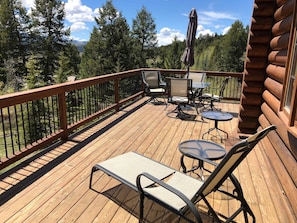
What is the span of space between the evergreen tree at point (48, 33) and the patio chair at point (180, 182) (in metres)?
27.3

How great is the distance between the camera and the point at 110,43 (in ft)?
92.6

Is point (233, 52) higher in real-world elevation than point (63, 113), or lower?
higher

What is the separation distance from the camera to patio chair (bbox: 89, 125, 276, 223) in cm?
174

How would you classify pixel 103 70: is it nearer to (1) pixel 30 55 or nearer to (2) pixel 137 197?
(1) pixel 30 55

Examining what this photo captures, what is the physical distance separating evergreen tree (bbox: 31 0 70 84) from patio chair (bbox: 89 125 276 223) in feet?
89.6

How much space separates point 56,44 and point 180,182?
29350mm

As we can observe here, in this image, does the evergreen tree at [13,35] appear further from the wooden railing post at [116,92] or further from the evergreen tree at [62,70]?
the wooden railing post at [116,92]

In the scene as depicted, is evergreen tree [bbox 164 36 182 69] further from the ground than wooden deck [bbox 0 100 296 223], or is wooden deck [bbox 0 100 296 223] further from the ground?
evergreen tree [bbox 164 36 182 69]

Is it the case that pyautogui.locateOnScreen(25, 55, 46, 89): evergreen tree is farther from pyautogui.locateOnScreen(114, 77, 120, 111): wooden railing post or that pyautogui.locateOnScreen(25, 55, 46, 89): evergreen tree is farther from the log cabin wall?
the log cabin wall

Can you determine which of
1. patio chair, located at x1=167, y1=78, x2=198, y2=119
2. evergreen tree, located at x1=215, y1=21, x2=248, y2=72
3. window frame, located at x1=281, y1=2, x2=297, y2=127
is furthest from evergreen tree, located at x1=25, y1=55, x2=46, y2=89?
window frame, located at x1=281, y1=2, x2=297, y2=127

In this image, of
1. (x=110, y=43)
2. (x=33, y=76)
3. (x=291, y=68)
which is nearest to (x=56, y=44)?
(x=33, y=76)

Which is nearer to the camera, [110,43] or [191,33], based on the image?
[191,33]

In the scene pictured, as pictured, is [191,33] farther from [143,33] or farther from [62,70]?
[143,33]

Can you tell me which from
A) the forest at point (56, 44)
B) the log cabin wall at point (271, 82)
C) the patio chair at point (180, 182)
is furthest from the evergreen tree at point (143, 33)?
the patio chair at point (180, 182)
